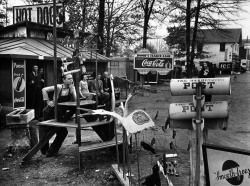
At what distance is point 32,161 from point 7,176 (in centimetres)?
79

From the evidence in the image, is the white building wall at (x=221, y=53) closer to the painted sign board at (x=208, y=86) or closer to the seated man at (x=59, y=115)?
the seated man at (x=59, y=115)

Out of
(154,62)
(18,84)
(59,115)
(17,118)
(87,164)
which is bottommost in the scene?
(87,164)

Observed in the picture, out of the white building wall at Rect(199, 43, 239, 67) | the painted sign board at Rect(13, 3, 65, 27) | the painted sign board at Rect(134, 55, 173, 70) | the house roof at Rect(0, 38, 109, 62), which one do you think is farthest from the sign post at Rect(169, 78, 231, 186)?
the white building wall at Rect(199, 43, 239, 67)

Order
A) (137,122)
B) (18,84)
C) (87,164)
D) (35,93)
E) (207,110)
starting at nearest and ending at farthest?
(207,110)
(137,122)
(87,164)
(18,84)
(35,93)

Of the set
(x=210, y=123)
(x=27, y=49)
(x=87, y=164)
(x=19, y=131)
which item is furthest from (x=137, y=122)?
(x=27, y=49)

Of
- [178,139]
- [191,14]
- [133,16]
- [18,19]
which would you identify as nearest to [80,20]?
[18,19]

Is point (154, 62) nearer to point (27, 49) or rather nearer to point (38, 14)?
point (38, 14)

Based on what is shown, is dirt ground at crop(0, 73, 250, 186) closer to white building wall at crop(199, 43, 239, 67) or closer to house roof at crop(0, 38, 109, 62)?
house roof at crop(0, 38, 109, 62)

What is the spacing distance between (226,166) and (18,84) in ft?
30.1

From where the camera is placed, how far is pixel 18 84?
1109 centimetres

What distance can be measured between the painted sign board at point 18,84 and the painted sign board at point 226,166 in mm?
8909

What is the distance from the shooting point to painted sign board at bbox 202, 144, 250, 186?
334cm

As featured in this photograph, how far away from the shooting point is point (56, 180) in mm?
5516

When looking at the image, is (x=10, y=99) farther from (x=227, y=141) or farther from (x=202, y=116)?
(x=202, y=116)
